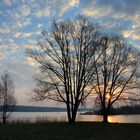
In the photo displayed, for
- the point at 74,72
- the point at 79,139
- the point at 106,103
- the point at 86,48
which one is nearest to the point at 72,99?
the point at 74,72

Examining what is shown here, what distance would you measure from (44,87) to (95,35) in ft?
32.7

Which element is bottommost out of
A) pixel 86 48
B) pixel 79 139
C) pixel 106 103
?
pixel 79 139

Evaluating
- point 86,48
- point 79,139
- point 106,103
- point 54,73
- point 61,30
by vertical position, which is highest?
point 61,30

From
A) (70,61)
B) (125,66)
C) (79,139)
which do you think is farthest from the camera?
(125,66)

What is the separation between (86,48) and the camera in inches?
1692

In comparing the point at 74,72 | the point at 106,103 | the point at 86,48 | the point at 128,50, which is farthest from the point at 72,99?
the point at 128,50

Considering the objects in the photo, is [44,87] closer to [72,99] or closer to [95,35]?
[72,99]

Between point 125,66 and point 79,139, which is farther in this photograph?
point 125,66

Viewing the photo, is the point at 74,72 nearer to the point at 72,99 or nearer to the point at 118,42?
the point at 72,99

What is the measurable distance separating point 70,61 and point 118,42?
1321 cm

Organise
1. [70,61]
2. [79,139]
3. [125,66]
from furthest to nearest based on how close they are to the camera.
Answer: [125,66] → [70,61] → [79,139]

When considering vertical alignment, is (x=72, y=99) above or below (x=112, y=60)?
below

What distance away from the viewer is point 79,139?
67.9ft

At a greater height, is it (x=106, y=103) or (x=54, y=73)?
(x=54, y=73)
